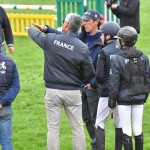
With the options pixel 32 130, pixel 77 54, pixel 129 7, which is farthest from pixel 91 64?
pixel 129 7

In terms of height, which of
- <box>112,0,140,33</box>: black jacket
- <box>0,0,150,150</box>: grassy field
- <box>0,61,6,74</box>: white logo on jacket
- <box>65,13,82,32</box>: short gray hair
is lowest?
<box>0,0,150,150</box>: grassy field

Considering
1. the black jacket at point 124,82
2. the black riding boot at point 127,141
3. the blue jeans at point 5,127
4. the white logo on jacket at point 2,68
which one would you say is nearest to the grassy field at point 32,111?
the black riding boot at point 127,141

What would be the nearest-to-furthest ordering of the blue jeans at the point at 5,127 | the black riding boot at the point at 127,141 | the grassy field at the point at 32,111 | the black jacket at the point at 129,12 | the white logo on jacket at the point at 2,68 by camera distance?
the white logo on jacket at the point at 2,68
the blue jeans at the point at 5,127
the black riding boot at the point at 127,141
the grassy field at the point at 32,111
the black jacket at the point at 129,12

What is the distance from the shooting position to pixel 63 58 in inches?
274

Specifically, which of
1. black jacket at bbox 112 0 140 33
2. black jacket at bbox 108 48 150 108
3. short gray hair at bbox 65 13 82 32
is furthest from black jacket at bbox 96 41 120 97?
black jacket at bbox 112 0 140 33

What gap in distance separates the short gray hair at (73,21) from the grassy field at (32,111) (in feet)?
7.18

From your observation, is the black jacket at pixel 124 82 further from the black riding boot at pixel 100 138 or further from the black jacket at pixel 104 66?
the black riding boot at pixel 100 138

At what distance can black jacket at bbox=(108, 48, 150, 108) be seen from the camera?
6801mm

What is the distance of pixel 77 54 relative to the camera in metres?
6.96

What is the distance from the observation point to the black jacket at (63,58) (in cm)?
693

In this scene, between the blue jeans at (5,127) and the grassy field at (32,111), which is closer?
the blue jeans at (5,127)

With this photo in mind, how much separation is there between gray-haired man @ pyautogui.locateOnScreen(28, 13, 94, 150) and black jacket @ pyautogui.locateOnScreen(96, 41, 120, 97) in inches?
4.7

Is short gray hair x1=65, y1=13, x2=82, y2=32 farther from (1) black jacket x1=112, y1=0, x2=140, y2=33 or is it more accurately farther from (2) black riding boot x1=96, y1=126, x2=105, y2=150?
(1) black jacket x1=112, y1=0, x2=140, y2=33

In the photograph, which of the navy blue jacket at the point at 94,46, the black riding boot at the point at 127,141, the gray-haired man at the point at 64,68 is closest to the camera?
the gray-haired man at the point at 64,68
